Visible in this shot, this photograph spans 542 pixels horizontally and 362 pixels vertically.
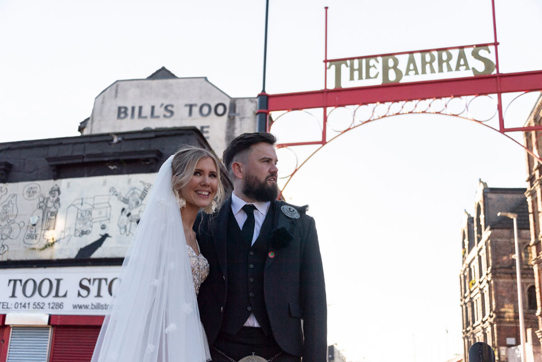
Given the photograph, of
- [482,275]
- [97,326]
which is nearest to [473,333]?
[482,275]

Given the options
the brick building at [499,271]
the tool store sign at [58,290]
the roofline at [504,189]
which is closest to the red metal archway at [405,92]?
the tool store sign at [58,290]

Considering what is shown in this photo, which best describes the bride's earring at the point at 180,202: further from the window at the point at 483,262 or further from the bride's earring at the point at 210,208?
the window at the point at 483,262

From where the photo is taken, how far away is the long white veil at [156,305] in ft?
12.4

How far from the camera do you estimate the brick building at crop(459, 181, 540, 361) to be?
1797 inches

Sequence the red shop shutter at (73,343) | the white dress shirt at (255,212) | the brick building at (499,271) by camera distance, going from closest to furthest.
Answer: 1. the white dress shirt at (255,212)
2. the red shop shutter at (73,343)
3. the brick building at (499,271)

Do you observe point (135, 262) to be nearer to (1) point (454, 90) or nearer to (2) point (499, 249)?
(1) point (454, 90)

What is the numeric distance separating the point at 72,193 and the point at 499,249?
39376mm

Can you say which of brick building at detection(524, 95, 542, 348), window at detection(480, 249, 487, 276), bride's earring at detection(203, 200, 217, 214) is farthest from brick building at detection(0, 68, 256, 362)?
window at detection(480, 249, 487, 276)

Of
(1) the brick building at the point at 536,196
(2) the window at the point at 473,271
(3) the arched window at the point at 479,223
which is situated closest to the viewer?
(1) the brick building at the point at 536,196

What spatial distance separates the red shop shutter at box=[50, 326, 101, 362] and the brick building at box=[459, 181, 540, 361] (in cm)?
3129

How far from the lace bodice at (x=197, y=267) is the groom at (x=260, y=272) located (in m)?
0.06

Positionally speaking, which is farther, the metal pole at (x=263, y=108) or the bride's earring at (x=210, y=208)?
the metal pole at (x=263, y=108)

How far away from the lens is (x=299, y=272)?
14.1 ft

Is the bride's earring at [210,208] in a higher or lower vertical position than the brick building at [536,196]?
lower
